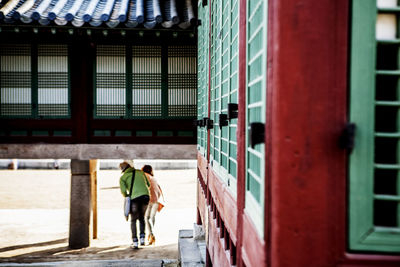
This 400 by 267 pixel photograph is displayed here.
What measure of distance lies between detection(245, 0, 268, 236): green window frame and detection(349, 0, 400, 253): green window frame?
43 centimetres

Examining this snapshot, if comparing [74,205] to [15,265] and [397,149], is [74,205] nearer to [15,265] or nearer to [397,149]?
[15,265]

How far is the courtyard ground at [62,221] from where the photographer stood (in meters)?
11.0

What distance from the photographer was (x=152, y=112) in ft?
31.6

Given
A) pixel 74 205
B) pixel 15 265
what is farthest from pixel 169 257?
pixel 15 265

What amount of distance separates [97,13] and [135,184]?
13.6ft

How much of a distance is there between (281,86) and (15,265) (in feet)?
31.8

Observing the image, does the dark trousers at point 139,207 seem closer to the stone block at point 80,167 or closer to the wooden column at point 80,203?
the wooden column at point 80,203

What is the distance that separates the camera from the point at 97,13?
28.0ft

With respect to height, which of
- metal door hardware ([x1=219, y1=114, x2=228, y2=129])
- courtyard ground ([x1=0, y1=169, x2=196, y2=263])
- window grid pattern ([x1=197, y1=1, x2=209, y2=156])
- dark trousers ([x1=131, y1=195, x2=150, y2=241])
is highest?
window grid pattern ([x1=197, y1=1, x2=209, y2=156])

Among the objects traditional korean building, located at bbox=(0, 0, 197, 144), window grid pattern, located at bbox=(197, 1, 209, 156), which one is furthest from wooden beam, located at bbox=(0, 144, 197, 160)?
window grid pattern, located at bbox=(197, 1, 209, 156)

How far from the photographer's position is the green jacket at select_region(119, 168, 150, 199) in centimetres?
1015

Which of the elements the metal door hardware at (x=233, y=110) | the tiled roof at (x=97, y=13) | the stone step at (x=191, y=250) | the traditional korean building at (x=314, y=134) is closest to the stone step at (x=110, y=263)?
the stone step at (x=191, y=250)

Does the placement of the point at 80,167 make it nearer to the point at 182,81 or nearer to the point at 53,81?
the point at 53,81

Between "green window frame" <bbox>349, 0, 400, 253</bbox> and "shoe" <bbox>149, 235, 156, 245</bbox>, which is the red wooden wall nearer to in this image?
"green window frame" <bbox>349, 0, 400, 253</bbox>
